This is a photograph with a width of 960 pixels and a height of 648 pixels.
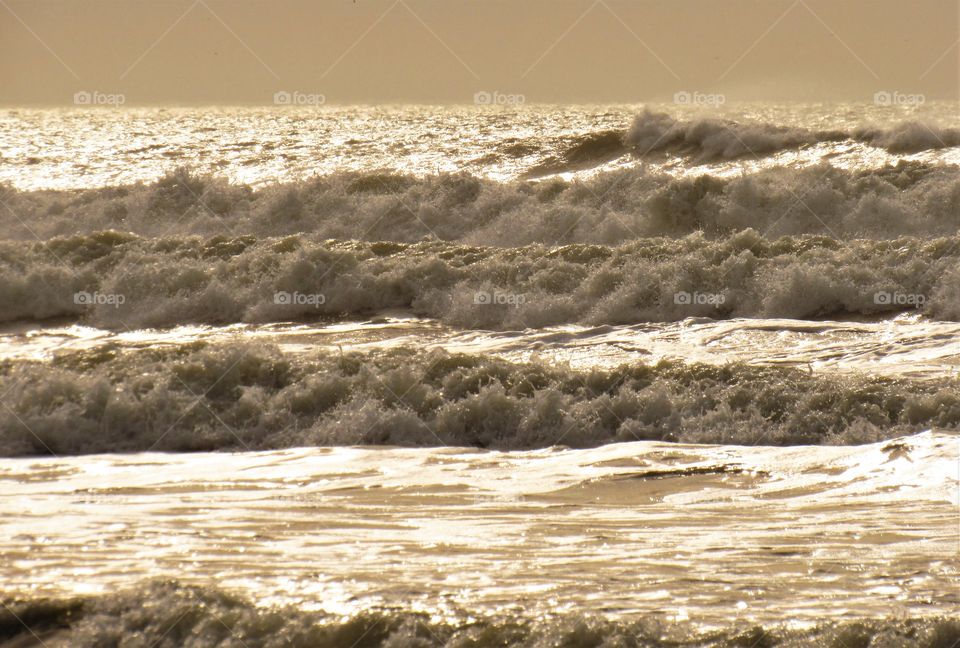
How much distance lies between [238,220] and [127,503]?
10.4 meters

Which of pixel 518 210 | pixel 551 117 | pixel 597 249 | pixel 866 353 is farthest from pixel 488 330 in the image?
pixel 551 117

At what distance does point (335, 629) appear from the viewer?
396 centimetres

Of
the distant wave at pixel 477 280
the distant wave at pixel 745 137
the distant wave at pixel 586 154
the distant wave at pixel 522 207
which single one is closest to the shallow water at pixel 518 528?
the distant wave at pixel 477 280

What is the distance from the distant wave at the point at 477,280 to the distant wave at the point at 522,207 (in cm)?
181

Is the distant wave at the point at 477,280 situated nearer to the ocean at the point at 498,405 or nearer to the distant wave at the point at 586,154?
the ocean at the point at 498,405

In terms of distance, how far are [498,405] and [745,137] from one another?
38.5 feet

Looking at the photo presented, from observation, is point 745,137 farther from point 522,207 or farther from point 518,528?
point 518,528

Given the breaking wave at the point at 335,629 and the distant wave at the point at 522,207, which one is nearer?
the breaking wave at the point at 335,629

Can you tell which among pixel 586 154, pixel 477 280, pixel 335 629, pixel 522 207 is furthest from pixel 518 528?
pixel 586 154

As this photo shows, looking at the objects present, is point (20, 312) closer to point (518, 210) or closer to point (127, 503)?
point (518, 210)

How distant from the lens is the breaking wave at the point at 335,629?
149 inches

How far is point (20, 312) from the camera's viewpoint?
41.8 feet

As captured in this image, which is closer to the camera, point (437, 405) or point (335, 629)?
point (335, 629)

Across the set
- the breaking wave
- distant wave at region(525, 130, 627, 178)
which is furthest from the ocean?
distant wave at region(525, 130, 627, 178)
